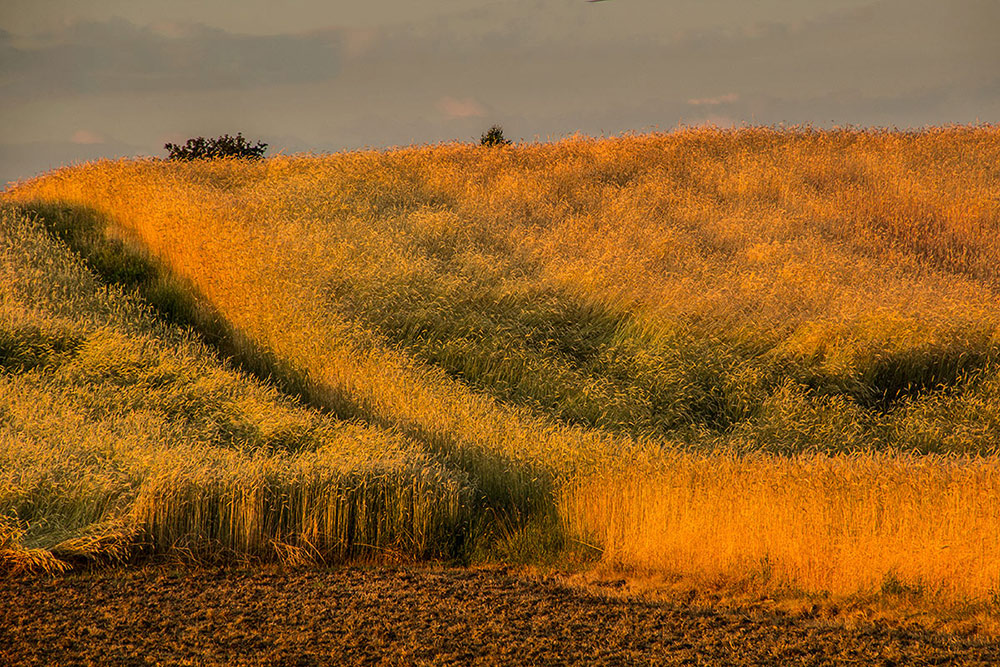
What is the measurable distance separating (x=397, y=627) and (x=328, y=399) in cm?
568

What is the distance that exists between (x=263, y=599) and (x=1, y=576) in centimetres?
197

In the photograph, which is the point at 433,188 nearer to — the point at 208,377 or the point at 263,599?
the point at 208,377

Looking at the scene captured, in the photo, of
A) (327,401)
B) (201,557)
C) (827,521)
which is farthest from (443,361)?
(827,521)

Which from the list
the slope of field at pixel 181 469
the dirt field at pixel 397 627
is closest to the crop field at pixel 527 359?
the slope of field at pixel 181 469

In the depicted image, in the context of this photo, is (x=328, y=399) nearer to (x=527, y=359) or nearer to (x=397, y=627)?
(x=527, y=359)

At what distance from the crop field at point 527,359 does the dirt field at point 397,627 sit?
0.57m

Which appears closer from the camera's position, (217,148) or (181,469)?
(181,469)

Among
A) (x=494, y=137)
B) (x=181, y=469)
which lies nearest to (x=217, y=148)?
(x=494, y=137)

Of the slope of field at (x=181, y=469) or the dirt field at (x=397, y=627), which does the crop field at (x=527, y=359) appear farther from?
the dirt field at (x=397, y=627)

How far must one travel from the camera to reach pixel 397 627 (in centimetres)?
548

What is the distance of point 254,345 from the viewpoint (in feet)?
40.8

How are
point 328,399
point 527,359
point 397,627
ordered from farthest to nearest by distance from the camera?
1. point 527,359
2. point 328,399
3. point 397,627

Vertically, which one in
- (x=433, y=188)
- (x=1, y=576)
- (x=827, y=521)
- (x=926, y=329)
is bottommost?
(x=1, y=576)

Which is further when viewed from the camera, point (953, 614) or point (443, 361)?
point (443, 361)
